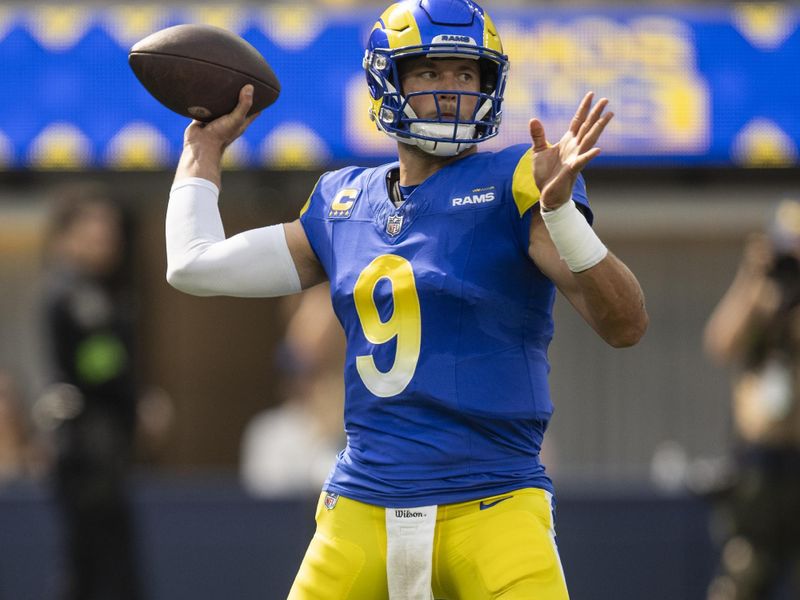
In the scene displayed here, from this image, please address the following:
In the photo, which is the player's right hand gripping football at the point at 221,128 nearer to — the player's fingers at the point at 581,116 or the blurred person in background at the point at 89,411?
the player's fingers at the point at 581,116

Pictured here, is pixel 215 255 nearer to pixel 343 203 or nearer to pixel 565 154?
pixel 343 203

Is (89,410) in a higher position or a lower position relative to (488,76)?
lower

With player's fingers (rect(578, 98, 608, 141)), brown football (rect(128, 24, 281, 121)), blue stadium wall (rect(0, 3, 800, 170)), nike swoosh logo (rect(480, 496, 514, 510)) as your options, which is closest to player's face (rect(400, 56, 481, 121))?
player's fingers (rect(578, 98, 608, 141))

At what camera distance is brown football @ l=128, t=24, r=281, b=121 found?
3.49 meters

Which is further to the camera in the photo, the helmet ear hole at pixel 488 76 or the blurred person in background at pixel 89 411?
the blurred person in background at pixel 89 411

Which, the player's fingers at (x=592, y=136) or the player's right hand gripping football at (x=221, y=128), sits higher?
the player's right hand gripping football at (x=221, y=128)

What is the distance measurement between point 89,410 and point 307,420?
50.9 inches

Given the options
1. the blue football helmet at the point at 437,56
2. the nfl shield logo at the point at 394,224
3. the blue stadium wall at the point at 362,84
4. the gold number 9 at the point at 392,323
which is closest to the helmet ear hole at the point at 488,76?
the blue football helmet at the point at 437,56

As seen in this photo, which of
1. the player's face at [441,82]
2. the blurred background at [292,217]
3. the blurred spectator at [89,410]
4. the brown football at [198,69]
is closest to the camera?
the player's face at [441,82]

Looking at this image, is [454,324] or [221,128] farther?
[221,128]

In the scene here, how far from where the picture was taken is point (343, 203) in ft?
11.0

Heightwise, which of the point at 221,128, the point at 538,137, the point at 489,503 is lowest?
the point at 489,503

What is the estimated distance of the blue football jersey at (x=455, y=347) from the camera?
3.04m

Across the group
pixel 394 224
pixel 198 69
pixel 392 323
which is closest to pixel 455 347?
pixel 392 323
